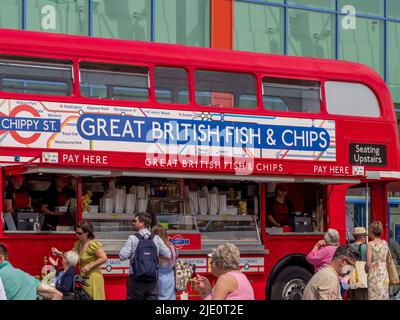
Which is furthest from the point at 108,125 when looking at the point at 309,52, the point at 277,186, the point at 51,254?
the point at 309,52

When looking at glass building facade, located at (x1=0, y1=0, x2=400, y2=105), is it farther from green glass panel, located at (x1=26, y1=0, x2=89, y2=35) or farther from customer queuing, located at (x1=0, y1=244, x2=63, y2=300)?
customer queuing, located at (x1=0, y1=244, x2=63, y2=300)

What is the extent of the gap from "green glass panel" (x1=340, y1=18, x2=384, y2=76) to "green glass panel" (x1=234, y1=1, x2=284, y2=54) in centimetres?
188

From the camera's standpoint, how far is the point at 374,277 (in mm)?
14023

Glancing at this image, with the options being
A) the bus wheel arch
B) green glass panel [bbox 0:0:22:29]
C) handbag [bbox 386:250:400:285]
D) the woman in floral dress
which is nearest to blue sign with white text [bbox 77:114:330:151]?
the bus wheel arch

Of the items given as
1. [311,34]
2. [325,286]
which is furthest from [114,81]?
[311,34]

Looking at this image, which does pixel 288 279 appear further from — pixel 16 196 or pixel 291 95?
pixel 16 196

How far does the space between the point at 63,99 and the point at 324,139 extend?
465cm

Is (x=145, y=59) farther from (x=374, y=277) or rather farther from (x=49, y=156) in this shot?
(x=374, y=277)

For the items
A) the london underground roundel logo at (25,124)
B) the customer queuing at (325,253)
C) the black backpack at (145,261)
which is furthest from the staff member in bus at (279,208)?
the black backpack at (145,261)

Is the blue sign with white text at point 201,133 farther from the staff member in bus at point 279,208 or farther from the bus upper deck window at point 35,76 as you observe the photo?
the staff member in bus at point 279,208

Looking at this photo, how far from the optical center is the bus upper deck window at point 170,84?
54.0 feet

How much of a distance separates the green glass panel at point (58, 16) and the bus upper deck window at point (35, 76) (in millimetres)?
8787

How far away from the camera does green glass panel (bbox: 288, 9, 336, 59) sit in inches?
1091

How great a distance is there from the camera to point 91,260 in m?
14.0
